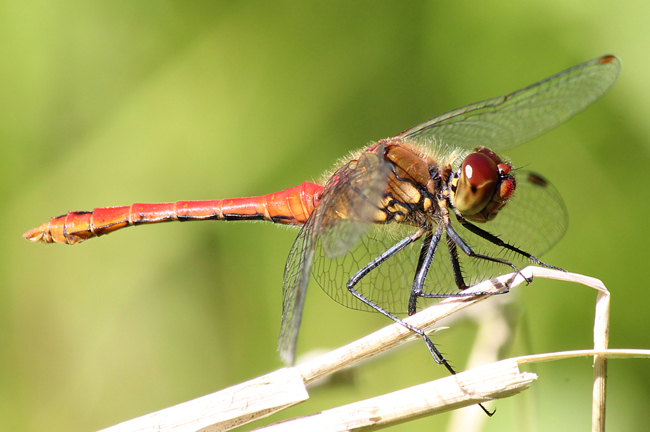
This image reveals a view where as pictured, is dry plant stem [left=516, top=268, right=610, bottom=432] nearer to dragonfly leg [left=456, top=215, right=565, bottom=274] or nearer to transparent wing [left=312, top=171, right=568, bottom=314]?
dragonfly leg [left=456, top=215, right=565, bottom=274]

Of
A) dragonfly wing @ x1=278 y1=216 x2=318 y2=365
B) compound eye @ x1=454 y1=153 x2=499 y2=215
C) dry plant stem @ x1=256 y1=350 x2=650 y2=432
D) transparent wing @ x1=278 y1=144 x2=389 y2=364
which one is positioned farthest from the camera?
compound eye @ x1=454 y1=153 x2=499 y2=215

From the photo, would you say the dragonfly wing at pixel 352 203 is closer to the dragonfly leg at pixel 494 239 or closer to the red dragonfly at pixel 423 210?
the red dragonfly at pixel 423 210

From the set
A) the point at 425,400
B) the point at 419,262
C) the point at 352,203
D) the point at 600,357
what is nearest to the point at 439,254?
the point at 419,262

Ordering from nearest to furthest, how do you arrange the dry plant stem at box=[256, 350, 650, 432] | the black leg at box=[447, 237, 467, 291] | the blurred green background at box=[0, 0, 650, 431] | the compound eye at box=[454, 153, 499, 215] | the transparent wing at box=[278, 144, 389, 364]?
the dry plant stem at box=[256, 350, 650, 432] → the transparent wing at box=[278, 144, 389, 364] → the compound eye at box=[454, 153, 499, 215] → the black leg at box=[447, 237, 467, 291] → the blurred green background at box=[0, 0, 650, 431]

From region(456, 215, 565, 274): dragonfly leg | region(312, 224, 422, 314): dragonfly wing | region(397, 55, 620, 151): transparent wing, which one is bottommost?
region(456, 215, 565, 274): dragonfly leg

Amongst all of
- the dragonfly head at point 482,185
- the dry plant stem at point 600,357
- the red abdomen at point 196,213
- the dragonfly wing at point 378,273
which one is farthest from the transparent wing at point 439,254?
the dry plant stem at point 600,357

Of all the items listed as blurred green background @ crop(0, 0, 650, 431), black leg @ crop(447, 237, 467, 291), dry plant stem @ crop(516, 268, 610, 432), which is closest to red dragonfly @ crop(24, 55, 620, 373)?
black leg @ crop(447, 237, 467, 291)

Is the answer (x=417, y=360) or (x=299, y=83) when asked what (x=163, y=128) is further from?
(x=417, y=360)

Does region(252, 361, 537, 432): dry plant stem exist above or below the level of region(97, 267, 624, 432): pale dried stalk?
below

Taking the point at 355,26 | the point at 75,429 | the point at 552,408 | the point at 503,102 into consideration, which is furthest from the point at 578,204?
the point at 75,429
